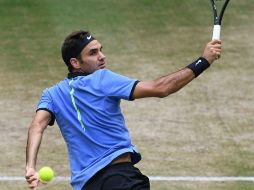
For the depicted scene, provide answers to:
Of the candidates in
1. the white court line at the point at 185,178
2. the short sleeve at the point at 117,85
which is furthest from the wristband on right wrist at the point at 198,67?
the white court line at the point at 185,178

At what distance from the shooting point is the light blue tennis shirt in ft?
24.1

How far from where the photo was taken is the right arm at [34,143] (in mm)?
7141

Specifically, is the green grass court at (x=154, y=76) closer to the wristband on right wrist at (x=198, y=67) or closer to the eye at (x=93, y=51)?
the eye at (x=93, y=51)

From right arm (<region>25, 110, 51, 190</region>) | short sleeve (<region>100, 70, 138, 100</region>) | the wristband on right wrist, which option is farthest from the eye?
the wristband on right wrist

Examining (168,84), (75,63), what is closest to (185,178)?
(75,63)

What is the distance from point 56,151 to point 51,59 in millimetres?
4025

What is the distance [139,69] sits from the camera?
51.6 ft

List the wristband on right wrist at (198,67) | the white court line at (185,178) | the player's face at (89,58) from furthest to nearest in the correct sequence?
the white court line at (185,178) → the player's face at (89,58) → the wristband on right wrist at (198,67)

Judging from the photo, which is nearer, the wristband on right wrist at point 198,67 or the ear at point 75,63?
the wristband on right wrist at point 198,67

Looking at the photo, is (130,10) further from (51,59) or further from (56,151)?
(56,151)

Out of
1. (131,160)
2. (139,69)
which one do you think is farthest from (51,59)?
(131,160)

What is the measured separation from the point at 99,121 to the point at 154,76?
8.09 metres

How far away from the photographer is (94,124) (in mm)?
7387

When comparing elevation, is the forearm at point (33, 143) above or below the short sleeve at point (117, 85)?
below
